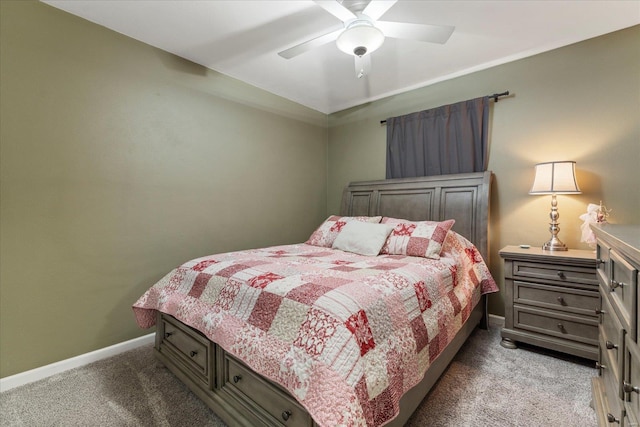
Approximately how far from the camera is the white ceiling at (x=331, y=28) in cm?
204

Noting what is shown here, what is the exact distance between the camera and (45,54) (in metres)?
1.98

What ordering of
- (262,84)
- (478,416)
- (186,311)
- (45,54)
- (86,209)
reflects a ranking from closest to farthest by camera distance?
(478,416), (186,311), (45,54), (86,209), (262,84)

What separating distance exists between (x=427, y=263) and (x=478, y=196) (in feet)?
3.80

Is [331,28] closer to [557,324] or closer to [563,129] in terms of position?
[563,129]

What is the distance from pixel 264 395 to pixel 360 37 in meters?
2.14

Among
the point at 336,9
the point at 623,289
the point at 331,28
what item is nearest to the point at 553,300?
the point at 623,289

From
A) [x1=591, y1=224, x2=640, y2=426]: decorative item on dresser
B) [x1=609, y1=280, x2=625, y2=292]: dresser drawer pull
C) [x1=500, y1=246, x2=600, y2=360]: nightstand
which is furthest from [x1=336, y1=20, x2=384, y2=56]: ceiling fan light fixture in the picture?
[x1=500, y1=246, x2=600, y2=360]: nightstand

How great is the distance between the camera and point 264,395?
1299mm

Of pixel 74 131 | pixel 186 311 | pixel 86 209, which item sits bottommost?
pixel 186 311

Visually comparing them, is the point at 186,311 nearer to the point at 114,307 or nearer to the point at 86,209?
the point at 114,307

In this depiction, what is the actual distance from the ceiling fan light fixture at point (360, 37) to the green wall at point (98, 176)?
1617 millimetres

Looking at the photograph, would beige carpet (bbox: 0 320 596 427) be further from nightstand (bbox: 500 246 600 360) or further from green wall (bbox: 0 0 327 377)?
green wall (bbox: 0 0 327 377)

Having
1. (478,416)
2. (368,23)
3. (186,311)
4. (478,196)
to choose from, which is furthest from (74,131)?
(478,196)

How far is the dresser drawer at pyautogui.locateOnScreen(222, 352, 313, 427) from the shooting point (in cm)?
116
